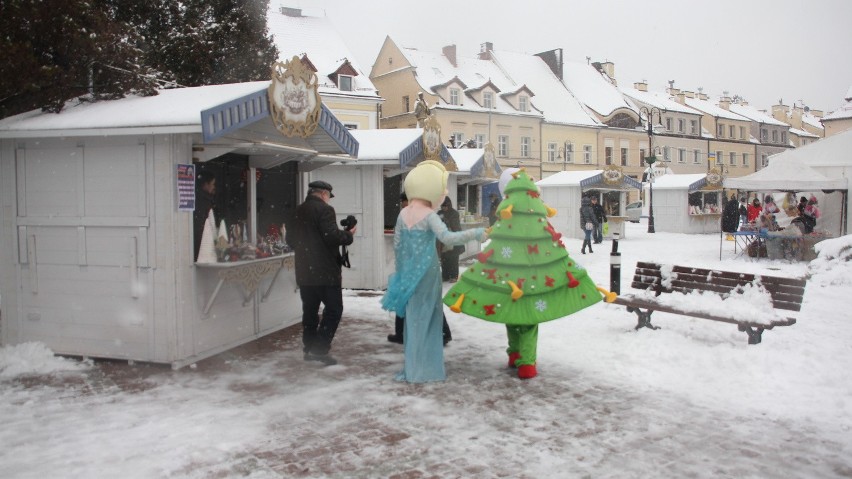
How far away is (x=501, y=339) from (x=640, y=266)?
2.19 meters

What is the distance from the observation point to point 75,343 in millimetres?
6980

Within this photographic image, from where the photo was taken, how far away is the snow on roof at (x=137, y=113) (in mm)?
6277

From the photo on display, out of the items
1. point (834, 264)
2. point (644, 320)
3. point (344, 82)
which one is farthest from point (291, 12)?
point (644, 320)

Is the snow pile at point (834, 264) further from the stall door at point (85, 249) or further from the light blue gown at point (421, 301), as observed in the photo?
the stall door at point (85, 249)

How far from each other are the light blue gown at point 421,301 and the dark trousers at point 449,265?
260 inches

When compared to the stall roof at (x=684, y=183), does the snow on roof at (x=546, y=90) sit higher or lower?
higher

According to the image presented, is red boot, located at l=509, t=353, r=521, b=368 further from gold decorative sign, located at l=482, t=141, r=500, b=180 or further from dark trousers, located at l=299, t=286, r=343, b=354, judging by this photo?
gold decorative sign, located at l=482, t=141, r=500, b=180

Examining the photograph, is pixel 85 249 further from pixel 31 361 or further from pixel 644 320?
pixel 644 320

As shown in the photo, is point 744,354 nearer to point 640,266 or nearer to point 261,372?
point 640,266

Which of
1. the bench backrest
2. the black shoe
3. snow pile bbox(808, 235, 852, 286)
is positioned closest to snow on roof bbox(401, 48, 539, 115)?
snow pile bbox(808, 235, 852, 286)

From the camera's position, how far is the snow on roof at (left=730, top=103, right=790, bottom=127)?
209ft

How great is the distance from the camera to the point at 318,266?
680cm

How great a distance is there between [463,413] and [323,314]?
2102 millimetres

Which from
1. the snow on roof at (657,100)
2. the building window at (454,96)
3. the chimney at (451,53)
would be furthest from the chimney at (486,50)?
the snow on roof at (657,100)
